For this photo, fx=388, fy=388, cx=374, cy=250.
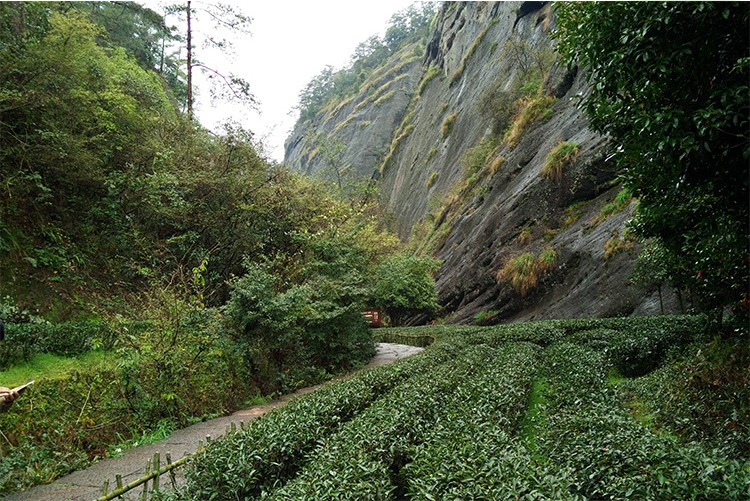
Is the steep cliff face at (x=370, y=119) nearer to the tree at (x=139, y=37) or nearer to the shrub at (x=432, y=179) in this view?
the shrub at (x=432, y=179)

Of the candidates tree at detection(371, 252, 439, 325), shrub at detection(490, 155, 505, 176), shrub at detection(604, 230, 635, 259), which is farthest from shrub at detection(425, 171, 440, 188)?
shrub at detection(604, 230, 635, 259)

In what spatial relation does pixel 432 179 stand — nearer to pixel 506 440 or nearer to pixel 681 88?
pixel 681 88

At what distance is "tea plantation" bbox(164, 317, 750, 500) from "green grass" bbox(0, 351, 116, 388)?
142 inches

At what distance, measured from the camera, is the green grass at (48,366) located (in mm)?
5871

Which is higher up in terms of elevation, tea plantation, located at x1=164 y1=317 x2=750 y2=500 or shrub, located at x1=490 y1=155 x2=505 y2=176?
shrub, located at x1=490 y1=155 x2=505 y2=176

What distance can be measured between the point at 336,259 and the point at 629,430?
8643 mm

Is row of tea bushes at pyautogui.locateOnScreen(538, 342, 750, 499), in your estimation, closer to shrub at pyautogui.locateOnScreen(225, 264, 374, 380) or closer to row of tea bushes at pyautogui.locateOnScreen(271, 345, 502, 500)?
row of tea bushes at pyautogui.locateOnScreen(271, 345, 502, 500)

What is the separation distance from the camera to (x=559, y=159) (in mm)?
17234

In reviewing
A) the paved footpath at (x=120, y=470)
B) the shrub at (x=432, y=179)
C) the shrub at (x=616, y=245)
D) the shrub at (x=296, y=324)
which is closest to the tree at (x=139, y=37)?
the shrub at (x=296, y=324)

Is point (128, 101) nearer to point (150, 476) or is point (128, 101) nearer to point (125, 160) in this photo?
point (125, 160)

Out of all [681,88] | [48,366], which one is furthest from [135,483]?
[681,88]

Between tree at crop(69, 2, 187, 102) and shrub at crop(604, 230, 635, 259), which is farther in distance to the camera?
tree at crop(69, 2, 187, 102)

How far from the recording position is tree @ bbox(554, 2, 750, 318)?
123 inches

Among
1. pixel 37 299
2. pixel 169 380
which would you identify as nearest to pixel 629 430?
pixel 169 380
